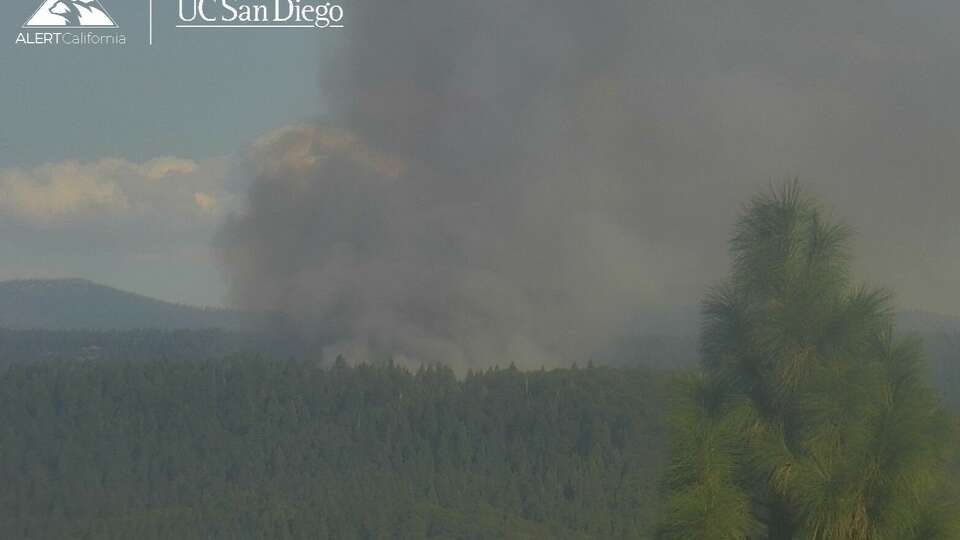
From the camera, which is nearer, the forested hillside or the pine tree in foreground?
the pine tree in foreground

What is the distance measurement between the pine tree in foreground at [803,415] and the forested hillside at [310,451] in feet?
259

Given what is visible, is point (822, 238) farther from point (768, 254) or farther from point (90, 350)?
point (90, 350)

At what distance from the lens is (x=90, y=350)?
185m

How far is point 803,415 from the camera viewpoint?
10.6m

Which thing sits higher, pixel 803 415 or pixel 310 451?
pixel 310 451

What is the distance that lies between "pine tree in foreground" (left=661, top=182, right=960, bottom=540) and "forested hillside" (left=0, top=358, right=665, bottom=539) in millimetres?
78928

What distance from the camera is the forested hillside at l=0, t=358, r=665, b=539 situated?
94.8 meters

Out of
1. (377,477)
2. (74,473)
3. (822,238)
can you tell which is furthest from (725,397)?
(74,473)

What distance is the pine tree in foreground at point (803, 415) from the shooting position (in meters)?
10.2

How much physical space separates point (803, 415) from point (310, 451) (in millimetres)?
117885

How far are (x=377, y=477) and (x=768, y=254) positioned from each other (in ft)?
335

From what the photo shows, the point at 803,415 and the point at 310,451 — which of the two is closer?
the point at 803,415

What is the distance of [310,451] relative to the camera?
12644cm

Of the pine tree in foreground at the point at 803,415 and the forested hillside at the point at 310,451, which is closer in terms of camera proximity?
the pine tree in foreground at the point at 803,415
